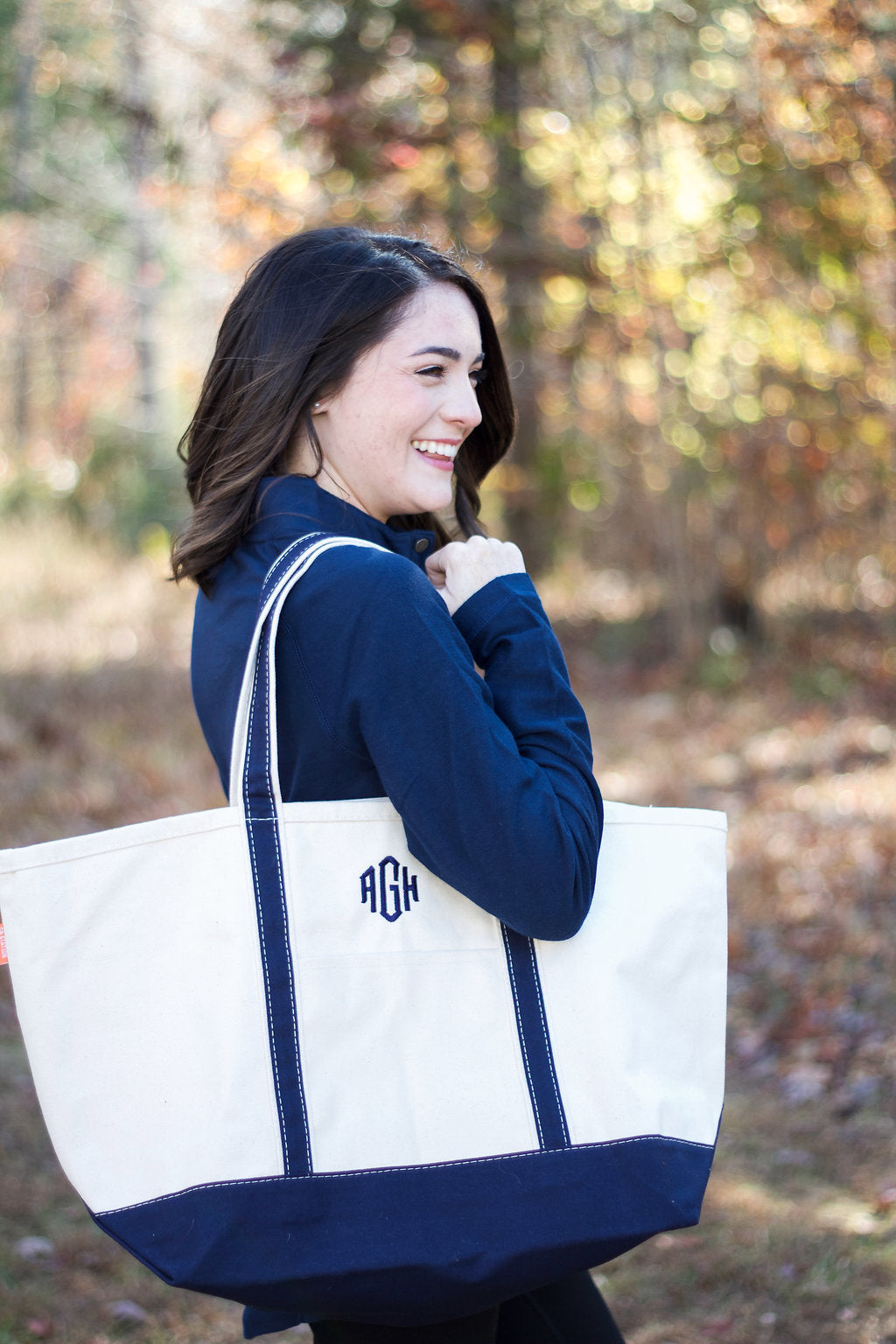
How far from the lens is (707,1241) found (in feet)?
10.5

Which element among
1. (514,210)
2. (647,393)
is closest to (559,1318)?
(647,393)

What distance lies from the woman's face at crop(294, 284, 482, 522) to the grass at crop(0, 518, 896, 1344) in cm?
217

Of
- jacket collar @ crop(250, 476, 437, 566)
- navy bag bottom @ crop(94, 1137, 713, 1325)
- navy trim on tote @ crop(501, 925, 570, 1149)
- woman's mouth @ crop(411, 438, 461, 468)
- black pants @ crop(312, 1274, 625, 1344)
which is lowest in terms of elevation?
black pants @ crop(312, 1274, 625, 1344)

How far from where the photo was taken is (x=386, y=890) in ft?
4.77

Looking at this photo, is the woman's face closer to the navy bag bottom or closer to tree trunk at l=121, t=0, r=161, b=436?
the navy bag bottom

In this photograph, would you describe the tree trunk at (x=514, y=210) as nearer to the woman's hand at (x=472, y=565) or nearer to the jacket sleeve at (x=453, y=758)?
the woman's hand at (x=472, y=565)

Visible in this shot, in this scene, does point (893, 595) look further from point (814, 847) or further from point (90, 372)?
point (90, 372)

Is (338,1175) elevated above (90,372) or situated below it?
below

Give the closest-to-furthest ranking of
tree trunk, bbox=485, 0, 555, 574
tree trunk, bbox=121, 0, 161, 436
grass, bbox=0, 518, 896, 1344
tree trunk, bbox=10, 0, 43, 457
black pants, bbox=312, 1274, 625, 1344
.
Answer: black pants, bbox=312, 1274, 625, 1344 < grass, bbox=0, 518, 896, 1344 < tree trunk, bbox=485, 0, 555, 574 < tree trunk, bbox=121, 0, 161, 436 < tree trunk, bbox=10, 0, 43, 457

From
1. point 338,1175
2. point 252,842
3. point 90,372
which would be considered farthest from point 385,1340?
point 90,372

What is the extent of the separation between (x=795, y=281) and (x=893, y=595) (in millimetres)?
2165

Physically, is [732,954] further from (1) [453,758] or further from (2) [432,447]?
(1) [453,758]

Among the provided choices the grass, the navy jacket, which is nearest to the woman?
the navy jacket

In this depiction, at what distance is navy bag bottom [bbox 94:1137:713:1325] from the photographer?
4.53ft
